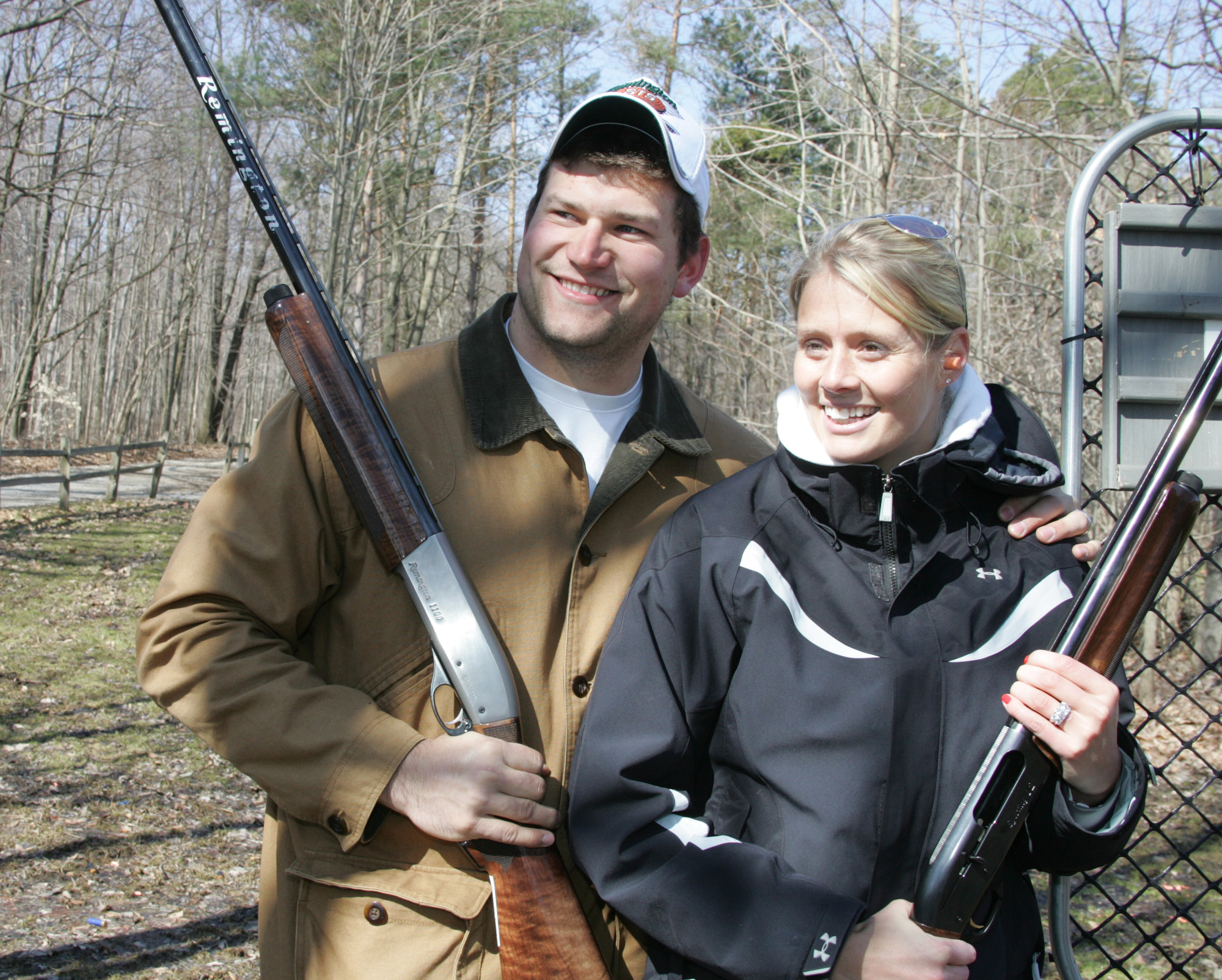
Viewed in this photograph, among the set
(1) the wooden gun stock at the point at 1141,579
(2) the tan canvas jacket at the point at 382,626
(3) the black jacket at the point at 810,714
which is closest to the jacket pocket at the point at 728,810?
(3) the black jacket at the point at 810,714

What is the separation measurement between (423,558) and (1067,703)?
127 cm

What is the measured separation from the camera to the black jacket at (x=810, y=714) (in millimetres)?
1784

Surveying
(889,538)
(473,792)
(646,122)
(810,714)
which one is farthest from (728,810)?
(646,122)

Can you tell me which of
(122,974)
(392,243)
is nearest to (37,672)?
(122,974)

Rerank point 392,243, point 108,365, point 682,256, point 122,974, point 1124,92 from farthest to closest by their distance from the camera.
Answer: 1. point 108,365
2. point 392,243
3. point 1124,92
4. point 122,974
5. point 682,256

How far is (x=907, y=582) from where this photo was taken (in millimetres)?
1928

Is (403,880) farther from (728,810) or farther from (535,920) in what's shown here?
(728,810)

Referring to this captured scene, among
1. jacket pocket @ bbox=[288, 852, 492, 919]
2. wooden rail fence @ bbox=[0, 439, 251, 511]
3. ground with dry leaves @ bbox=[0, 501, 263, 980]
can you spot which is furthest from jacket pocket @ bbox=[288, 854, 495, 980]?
wooden rail fence @ bbox=[0, 439, 251, 511]

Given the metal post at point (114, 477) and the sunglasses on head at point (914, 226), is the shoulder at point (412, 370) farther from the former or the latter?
the metal post at point (114, 477)

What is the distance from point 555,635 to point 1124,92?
277 inches

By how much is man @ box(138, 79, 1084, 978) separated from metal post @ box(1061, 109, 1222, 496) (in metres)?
0.68

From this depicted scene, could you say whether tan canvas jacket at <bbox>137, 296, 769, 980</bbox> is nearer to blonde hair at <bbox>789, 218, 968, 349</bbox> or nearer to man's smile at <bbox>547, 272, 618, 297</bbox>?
man's smile at <bbox>547, 272, 618, 297</bbox>

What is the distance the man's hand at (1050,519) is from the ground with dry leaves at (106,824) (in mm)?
3783

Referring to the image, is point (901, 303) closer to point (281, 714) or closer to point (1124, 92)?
point (281, 714)
